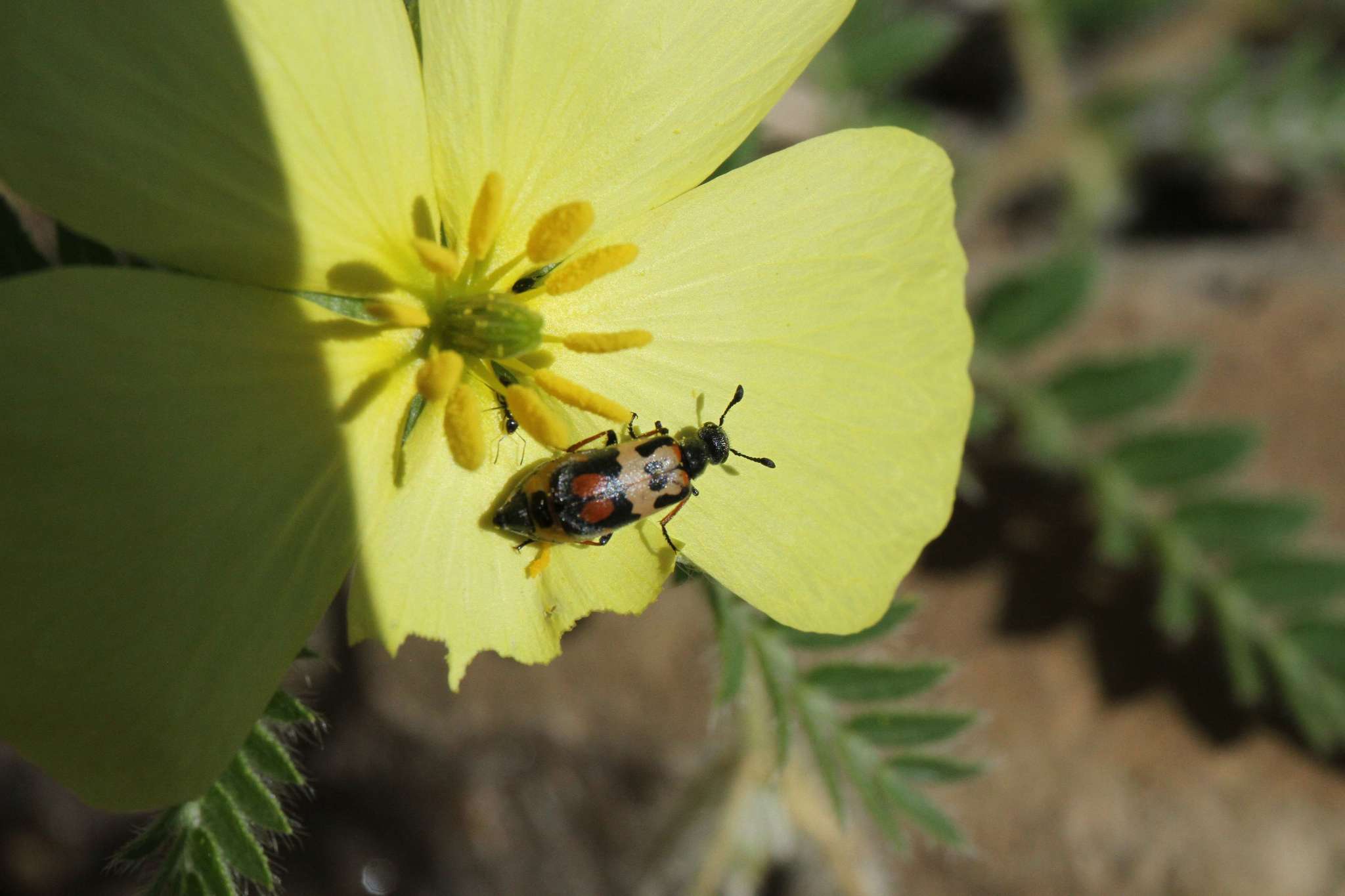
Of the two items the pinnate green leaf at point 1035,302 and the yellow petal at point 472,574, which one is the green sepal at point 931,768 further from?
the pinnate green leaf at point 1035,302

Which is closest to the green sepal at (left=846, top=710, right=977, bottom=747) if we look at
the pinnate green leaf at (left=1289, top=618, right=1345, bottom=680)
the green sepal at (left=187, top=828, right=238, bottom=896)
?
the green sepal at (left=187, top=828, right=238, bottom=896)

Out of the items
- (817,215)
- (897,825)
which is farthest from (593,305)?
(897,825)

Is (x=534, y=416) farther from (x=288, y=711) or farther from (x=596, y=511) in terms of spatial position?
(x=288, y=711)

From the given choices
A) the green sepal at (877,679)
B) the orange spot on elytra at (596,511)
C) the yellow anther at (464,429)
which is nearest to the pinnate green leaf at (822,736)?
the green sepal at (877,679)

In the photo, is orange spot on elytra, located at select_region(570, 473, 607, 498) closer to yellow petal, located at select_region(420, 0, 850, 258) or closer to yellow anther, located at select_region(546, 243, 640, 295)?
yellow anther, located at select_region(546, 243, 640, 295)

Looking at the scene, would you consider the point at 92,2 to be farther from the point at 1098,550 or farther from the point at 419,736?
the point at 1098,550

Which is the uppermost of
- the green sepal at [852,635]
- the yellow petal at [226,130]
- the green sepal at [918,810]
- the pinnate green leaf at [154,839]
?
the yellow petal at [226,130]
